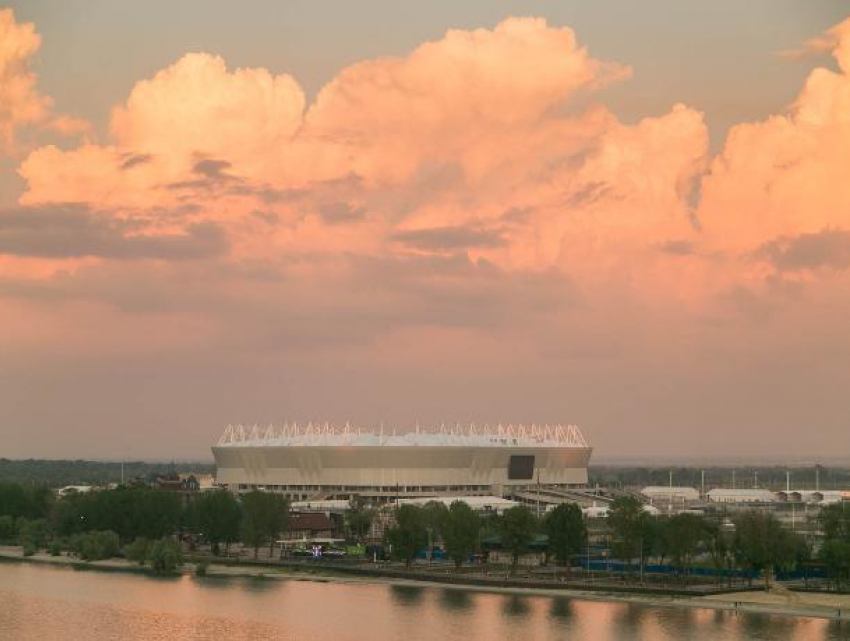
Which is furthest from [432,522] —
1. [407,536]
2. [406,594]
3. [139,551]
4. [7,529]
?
[7,529]

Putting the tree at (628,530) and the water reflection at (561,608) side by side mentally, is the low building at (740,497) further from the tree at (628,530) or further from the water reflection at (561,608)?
the water reflection at (561,608)

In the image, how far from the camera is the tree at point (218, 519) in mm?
62656

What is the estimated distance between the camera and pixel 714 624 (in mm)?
41656

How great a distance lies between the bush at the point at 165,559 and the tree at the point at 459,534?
1071cm

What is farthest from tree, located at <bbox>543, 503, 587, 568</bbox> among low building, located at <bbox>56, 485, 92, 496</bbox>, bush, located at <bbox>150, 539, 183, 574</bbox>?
low building, located at <bbox>56, 485, 92, 496</bbox>

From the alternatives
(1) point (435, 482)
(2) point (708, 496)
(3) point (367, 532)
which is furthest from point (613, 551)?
(2) point (708, 496)

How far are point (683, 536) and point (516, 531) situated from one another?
693 cm

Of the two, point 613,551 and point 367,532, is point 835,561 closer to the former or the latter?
point 613,551

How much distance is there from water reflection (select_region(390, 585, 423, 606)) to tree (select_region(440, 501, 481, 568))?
329 cm

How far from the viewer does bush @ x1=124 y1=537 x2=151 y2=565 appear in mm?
60906

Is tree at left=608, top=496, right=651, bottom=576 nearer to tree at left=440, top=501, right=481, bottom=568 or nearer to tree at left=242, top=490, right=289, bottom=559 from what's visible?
tree at left=440, top=501, right=481, bottom=568

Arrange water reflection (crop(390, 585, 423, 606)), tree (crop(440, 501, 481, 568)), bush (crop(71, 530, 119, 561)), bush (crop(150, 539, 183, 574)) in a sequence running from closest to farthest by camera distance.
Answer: water reflection (crop(390, 585, 423, 606)), tree (crop(440, 501, 481, 568)), bush (crop(150, 539, 183, 574)), bush (crop(71, 530, 119, 561))

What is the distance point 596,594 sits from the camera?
156ft

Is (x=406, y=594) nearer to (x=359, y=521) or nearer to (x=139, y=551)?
(x=139, y=551)
